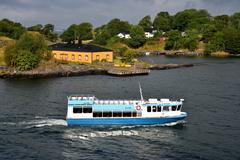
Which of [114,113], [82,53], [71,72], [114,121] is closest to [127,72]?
[71,72]

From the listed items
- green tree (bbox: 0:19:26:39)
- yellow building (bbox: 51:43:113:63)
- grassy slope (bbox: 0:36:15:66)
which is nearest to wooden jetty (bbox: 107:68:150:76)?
yellow building (bbox: 51:43:113:63)

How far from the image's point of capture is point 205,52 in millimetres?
197125

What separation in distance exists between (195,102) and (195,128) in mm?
17742

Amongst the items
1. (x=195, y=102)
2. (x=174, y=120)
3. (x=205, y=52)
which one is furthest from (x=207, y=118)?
(x=205, y=52)

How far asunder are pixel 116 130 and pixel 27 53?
6686 cm

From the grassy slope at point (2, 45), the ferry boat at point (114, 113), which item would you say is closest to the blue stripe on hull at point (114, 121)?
the ferry boat at point (114, 113)

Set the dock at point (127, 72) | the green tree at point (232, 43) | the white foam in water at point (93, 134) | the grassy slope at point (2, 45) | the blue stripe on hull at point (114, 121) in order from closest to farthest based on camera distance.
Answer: the white foam in water at point (93, 134)
the blue stripe on hull at point (114, 121)
the dock at point (127, 72)
the grassy slope at point (2, 45)
the green tree at point (232, 43)

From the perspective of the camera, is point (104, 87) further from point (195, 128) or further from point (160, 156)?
point (160, 156)

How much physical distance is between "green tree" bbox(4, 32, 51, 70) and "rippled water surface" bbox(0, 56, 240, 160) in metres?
21.9

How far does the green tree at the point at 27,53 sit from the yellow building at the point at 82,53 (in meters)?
13.1

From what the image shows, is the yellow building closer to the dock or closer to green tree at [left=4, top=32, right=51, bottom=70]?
green tree at [left=4, top=32, right=51, bottom=70]

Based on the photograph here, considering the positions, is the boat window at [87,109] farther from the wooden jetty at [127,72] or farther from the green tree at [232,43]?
the green tree at [232,43]

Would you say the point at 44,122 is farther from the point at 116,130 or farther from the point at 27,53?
the point at 27,53

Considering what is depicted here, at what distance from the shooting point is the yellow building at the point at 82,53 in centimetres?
13288
